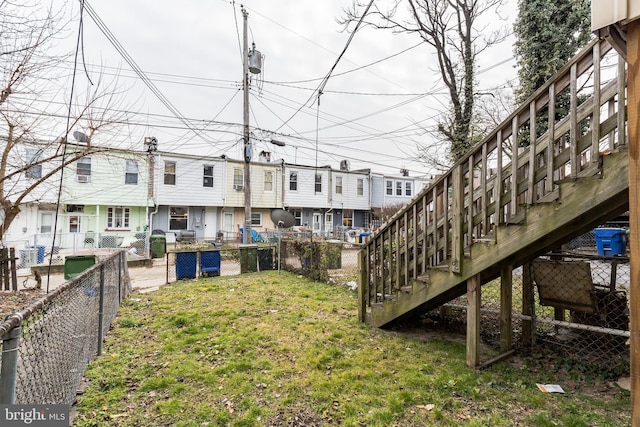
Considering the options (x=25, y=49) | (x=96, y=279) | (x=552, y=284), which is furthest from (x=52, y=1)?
(x=552, y=284)

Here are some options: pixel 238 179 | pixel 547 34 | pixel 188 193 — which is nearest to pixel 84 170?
pixel 188 193

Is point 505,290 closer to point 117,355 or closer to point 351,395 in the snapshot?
point 351,395

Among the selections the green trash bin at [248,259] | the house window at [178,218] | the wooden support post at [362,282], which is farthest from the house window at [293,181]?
the wooden support post at [362,282]

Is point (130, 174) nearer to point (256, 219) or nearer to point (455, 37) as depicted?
point (256, 219)

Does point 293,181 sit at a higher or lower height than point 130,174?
higher

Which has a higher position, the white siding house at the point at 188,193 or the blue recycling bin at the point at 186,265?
the white siding house at the point at 188,193

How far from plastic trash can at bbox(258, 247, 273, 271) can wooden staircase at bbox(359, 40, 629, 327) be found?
644cm

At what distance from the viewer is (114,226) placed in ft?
54.2

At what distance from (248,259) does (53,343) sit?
7785 millimetres

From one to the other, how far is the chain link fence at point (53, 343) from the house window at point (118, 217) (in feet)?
48.4

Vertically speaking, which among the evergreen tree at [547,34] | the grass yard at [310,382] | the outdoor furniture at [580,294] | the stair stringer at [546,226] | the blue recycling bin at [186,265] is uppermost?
the evergreen tree at [547,34]

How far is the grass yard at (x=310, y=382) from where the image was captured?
101 inches

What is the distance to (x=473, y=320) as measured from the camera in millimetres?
3350

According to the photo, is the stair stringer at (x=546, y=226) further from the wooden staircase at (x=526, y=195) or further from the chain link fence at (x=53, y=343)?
the chain link fence at (x=53, y=343)
